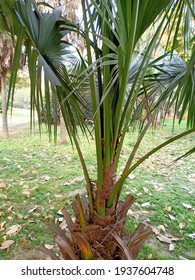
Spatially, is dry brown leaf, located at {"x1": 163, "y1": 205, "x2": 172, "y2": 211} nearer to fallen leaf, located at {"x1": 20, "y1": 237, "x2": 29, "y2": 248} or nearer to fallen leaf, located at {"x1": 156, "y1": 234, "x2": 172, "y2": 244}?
fallen leaf, located at {"x1": 156, "y1": 234, "x2": 172, "y2": 244}

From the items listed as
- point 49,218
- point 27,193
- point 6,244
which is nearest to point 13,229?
point 6,244

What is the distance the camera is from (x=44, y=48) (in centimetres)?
95

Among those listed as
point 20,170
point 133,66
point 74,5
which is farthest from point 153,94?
point 74,5

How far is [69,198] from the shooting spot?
2.16m

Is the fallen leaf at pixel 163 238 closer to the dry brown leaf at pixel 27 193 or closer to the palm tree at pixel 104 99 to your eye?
the palm tree at pixel 104 99

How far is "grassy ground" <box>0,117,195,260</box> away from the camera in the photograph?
1.53 meters

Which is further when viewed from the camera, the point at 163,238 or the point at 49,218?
the point at 49,218

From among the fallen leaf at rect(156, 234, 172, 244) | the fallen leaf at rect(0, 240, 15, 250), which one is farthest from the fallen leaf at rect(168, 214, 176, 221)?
the fallen leaf at rect(0, 240, 15, 250)

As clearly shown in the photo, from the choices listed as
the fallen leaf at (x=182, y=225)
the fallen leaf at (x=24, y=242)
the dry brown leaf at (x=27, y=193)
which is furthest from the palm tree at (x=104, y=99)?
the dry brown leaf at (x=27, y=193)

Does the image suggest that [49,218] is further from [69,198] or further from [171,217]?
[171,217]

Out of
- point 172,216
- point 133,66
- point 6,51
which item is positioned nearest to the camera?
point 133,66

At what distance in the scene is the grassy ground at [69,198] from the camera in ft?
5.01
